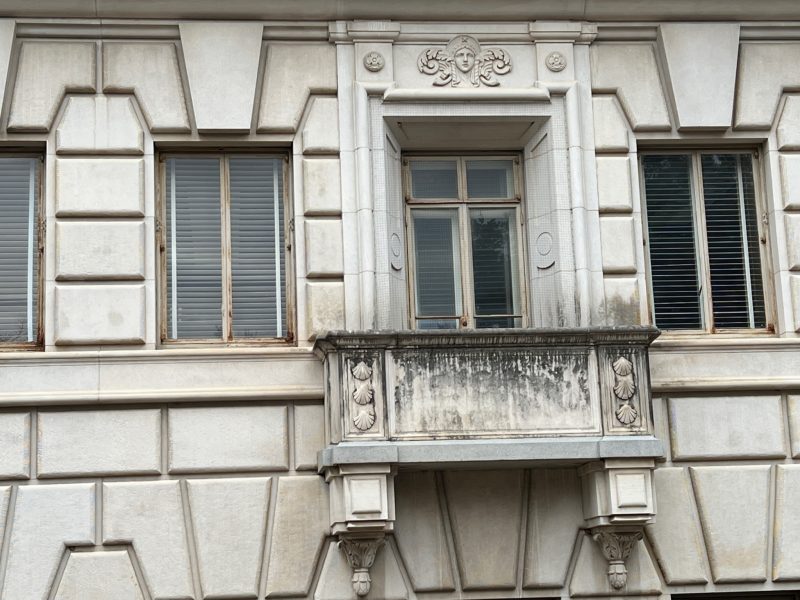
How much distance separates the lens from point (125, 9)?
15836mm

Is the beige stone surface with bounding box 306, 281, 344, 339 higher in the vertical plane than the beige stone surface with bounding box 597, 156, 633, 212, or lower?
lower

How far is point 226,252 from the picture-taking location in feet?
Answer: 52.2

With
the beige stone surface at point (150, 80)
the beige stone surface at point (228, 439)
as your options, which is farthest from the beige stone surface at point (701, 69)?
the beige stone surface at point (228, 439)

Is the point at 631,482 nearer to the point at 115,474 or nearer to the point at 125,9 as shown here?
the point at 115,474

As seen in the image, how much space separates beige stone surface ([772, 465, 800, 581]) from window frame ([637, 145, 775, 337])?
1.64 metres

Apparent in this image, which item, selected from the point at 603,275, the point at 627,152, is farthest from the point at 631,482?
the point at 627,152

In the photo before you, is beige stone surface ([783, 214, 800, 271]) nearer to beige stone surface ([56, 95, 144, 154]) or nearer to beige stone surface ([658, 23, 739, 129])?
beige stone surface ([658, 23, 739, 129])

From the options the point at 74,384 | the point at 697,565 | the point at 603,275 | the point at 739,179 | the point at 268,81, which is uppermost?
the point at 268,81

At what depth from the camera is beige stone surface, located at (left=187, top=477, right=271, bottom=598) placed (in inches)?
582

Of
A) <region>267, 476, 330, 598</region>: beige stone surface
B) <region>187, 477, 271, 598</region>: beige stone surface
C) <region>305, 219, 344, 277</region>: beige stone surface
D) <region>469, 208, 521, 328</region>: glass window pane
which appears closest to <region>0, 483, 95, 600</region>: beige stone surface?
<region>187, 477, 271, 598</region>: beige stone surface

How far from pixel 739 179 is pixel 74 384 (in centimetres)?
766

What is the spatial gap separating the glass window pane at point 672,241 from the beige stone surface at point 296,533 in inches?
168

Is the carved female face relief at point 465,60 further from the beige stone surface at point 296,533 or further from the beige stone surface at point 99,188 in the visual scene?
the beige stone surface at point 296,533

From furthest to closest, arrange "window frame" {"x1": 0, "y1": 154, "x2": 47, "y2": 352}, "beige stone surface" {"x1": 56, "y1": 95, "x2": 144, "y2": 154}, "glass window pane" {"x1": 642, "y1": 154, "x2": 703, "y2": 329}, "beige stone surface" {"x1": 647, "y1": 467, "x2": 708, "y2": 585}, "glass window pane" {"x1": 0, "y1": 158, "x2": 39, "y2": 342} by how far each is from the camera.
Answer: "glass window pane" {"x1": 642, "y1": 154, "x2": 703, "y2": 329} < "beige stone surface" {"x1": 56, "y1": 95, "x2": 144, "y2": 154} < "glass window pane" {"x1": 0, "y1": 158, "x2": 39, "y2": 342} < "window frame" {"x1": 0, "y1": 154, "x2": 47, "y2": 352} < "beige stone surface" {"x1": 647, "y1": 467, "x2": 708, "y2": 585}
